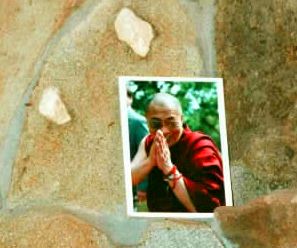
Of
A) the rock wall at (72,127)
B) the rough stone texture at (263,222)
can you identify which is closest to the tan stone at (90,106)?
the rock wall at (72,127)

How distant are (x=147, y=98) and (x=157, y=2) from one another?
0.18 meters

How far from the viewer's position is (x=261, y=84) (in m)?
1.22

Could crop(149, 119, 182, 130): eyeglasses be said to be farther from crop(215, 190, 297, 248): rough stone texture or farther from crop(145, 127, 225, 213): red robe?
crop(215, 190, 297, 248): rough stone texture

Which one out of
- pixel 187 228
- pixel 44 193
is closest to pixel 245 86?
pixel 187 228

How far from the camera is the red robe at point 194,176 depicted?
3.82 ft

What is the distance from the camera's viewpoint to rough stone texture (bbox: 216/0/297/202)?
3.90 ft

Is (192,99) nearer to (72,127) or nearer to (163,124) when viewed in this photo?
(163,124)

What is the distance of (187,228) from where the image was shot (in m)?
1.17

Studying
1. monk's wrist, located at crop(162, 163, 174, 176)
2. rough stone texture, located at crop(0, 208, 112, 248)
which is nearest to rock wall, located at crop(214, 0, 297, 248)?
monk's wrist, located at crop(162, 163, 174, 176)

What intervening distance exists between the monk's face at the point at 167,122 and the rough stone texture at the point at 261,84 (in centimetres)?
9

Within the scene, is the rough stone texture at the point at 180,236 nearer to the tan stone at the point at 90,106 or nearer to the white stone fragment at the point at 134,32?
the tan stone at the point at 90,106

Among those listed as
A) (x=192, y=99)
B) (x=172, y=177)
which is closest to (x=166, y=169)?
(x=172, y=177)

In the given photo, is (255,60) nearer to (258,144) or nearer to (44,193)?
(258,144)

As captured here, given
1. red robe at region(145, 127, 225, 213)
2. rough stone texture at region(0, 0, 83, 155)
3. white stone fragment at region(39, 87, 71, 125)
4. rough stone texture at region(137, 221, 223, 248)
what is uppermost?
rough stone texture at region(0, 0, 83, 155)
